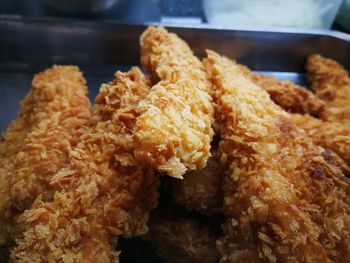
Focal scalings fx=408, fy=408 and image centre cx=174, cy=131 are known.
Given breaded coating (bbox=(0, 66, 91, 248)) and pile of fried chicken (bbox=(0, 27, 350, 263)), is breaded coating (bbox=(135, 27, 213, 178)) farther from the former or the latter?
breaded coating (bbox=(0, 66, 91, 248))

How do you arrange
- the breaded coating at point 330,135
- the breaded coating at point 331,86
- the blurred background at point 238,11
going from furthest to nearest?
the blurred background at point 238,11
the breaded coating at point 331,86
the breaded coating at point 330,135

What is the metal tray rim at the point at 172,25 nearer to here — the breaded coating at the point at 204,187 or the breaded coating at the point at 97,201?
the breaded coating at the point at 97,201

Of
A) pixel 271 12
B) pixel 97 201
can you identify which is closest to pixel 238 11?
pixel 271 12

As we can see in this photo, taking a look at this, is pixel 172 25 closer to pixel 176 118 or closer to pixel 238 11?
pixel 238 11

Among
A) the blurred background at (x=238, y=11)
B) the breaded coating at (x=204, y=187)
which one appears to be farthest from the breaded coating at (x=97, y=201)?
the blurred background at (x=238, y=11)

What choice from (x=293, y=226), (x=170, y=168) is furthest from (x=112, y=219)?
(x=293, y=226)

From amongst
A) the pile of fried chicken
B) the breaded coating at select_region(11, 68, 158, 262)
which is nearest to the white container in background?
the pile of fried chicken
